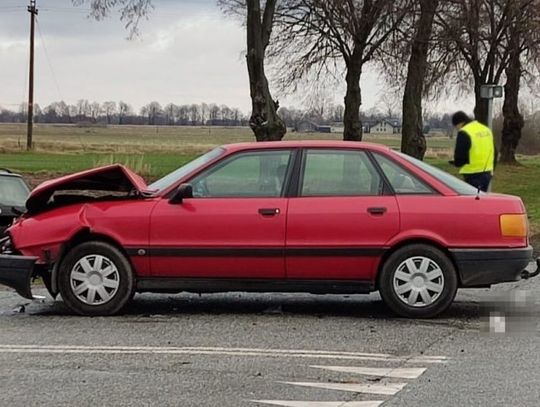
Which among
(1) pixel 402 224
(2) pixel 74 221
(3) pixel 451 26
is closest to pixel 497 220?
(1) pixel 402 224

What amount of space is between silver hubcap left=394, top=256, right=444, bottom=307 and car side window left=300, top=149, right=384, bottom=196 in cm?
70

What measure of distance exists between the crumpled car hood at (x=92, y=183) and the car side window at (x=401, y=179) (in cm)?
219

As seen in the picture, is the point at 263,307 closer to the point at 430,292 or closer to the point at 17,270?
the point at 430,292

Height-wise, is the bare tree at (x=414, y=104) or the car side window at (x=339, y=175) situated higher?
the bare tree at (x=414, y=104)

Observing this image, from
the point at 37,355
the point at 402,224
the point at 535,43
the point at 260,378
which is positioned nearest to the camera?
the point at 260,378

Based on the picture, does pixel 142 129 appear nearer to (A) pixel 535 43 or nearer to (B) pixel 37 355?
(A) pixel 535 43

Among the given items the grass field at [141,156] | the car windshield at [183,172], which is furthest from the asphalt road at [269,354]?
the grass field at [141,156]

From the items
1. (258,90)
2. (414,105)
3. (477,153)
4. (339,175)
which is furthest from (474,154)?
(414,105)

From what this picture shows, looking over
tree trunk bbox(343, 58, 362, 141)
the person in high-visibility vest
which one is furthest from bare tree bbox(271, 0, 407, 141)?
the person in high-visibility vest

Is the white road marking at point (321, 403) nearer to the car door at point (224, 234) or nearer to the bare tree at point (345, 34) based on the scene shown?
the car door at point (224, 234)

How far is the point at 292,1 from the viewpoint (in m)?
31.2

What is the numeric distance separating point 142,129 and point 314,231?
103169 mm

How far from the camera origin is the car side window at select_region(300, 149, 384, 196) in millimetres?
7602

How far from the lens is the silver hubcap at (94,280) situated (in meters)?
7.57
